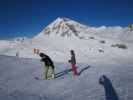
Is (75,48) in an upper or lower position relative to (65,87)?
upper

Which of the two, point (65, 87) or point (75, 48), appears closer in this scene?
point (65, 87)

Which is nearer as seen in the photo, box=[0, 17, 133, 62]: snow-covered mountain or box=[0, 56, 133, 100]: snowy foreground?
box=[0, 56, 133, 100]: snowy foreground

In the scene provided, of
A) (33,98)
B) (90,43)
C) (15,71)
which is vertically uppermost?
(90,43)

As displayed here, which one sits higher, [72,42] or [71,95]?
[72,42]

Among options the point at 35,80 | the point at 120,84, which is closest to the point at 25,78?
the point at 35,80

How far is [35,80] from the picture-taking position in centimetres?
1495

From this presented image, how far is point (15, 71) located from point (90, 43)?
90396 millimetres

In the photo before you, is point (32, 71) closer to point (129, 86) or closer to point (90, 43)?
point (129, 86)

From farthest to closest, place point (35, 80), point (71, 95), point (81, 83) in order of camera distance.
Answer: point (35, 80), point (81, 83), point (71, 95)

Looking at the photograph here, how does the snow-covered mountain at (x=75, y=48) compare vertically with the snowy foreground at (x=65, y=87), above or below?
above

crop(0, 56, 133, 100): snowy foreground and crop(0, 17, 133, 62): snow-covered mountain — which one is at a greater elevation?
crop(0, 17, 133, 62): snow-covered mountain

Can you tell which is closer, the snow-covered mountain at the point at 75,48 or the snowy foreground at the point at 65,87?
the snowy foreground at the point at 65,87

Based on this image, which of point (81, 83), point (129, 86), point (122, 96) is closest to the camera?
point (122, 96)

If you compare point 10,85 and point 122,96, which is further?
point 10,85
